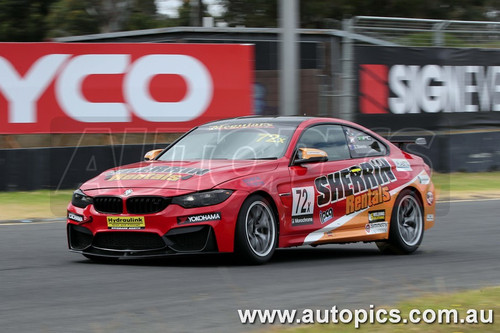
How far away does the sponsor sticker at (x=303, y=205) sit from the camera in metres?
9.05

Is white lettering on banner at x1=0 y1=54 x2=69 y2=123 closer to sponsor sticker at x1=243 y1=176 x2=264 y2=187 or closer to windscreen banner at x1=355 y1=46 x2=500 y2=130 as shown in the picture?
windscreen banner at x1=355 y1=46 x2=500 y2=130

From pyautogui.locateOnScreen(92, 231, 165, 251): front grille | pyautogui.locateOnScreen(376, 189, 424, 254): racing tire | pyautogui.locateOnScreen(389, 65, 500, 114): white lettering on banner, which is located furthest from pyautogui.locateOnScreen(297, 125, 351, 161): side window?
pyautogui.locateOnScreen(389, 65, 500, 114): white lettering on banner

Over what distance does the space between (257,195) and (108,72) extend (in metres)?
10.7

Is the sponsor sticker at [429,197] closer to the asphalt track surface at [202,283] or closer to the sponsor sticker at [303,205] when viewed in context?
the asphalt track surface at [202,283]

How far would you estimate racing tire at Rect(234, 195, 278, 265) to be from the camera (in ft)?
27.4

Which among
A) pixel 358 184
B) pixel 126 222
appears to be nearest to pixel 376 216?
pixel 358 184

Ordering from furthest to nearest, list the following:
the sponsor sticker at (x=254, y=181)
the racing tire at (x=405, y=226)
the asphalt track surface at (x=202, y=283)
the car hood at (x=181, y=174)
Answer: the racing tire at (x=405, y=226)
the sponsor sticker at (x=254, y=181)
the car hood at (x=181, y=174)
the asphalt track surface at (x=202, y=283)

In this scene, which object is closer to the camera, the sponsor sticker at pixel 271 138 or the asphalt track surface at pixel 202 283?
the asphalt track surface at pixel 202 283

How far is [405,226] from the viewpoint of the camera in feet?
34.3

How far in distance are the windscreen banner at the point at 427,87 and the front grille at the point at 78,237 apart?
45.6 ft

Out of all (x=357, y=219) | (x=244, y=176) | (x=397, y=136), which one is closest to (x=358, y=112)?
(x=397, y=136)

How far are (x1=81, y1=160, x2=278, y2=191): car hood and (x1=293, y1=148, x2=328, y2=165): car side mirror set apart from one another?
1.00 ft

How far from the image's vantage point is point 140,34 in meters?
23.8

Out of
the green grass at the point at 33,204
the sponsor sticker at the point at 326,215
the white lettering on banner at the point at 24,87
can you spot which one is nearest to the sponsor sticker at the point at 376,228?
the sponsor sticker at the point at 326,215
